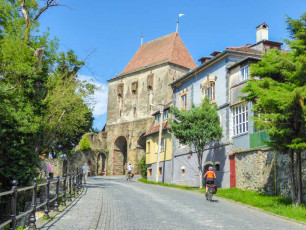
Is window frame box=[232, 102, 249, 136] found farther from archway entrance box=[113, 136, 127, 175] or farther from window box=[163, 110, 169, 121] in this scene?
archway entrance box=[113, 136, 127, 175]

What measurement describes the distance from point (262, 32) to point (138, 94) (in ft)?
86.6

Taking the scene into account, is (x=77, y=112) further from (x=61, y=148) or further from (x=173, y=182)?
(x=61, y=148)

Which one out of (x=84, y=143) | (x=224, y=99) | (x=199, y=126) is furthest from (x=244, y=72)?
(x=84, y=143)

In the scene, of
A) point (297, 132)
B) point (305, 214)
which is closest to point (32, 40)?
point (297, 132)

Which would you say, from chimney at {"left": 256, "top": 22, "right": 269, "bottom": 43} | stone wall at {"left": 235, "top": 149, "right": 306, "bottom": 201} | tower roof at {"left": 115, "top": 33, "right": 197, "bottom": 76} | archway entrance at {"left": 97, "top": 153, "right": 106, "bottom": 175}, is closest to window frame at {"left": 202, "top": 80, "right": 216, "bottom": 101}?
chimney at {"left": 256, "top": 22, "right": 269, "bottom": 43}

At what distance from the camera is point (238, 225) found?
9969mm

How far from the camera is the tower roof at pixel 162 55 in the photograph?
5153 cm

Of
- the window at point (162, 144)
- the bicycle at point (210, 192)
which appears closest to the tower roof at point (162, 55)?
the window at point (162, 144)

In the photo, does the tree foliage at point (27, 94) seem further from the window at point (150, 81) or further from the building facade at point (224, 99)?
the window at point (150, 81)

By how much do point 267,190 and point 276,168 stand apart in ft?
4.31

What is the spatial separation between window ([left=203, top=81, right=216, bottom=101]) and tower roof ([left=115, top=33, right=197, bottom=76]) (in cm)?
2242

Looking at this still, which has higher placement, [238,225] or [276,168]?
[276,168]

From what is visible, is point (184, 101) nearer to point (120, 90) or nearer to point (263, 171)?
point (263, 171)

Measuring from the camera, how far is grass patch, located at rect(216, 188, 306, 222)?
495 inches
